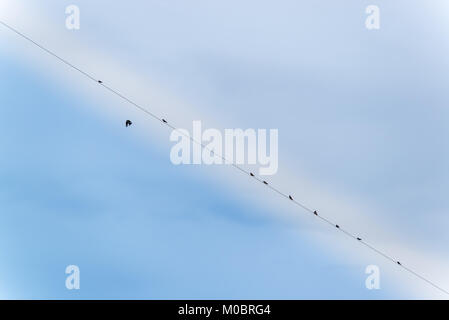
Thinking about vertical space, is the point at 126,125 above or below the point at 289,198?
above
